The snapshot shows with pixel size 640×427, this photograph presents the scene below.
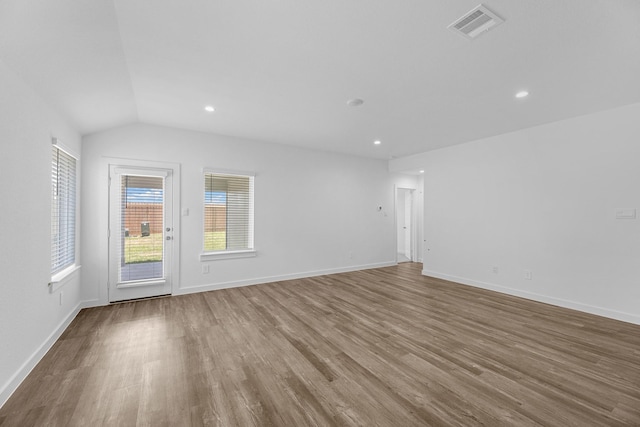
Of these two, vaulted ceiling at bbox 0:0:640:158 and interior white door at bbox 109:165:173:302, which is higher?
vaulted ceiling at bbox 0:0:640:158

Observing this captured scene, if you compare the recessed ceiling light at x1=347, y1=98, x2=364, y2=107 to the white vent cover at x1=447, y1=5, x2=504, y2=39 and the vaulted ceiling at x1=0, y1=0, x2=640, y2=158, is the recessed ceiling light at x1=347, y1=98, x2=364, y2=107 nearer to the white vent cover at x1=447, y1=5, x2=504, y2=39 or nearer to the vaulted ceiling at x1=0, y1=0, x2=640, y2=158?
the vaulted ceiling at x1=0, y1=0, x2=640, y2=158

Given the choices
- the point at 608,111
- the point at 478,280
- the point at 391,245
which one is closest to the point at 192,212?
the point at 391,245

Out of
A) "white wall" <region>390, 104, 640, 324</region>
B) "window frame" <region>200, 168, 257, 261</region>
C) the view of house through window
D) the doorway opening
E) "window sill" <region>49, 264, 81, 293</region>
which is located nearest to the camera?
"window sill" <region>49, 264, 81, 293</region>

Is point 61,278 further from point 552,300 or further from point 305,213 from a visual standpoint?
point 552,300

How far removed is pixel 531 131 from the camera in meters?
4.29

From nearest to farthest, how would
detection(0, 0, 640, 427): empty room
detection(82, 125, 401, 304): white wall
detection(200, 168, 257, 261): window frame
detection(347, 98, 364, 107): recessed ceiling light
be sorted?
detection(0, 0, 640, 427): empty room → detection(347, 98, 364, 107): recessed ceiling light → detection(82, 125, 401, 304): white wall → detection(200, 168, 257, 261): window frame

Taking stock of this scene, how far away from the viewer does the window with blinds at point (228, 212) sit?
4773mm

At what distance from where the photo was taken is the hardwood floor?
1.78 metres

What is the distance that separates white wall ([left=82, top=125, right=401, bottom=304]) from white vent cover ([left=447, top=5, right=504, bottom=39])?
3915mm

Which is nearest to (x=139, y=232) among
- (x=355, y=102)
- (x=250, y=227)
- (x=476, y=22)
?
(x=250, y=227)

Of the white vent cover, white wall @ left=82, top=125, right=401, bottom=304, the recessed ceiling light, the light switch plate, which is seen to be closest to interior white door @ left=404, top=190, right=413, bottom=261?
white wall @ left=82, top=125, right=401, bottom=304

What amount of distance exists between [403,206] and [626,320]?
17.7 feet

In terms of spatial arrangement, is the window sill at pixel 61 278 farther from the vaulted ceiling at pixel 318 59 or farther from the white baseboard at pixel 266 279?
the vaulted ceiling at pixel 318 59

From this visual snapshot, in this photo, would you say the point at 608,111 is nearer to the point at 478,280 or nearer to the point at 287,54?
the point at 478,280
